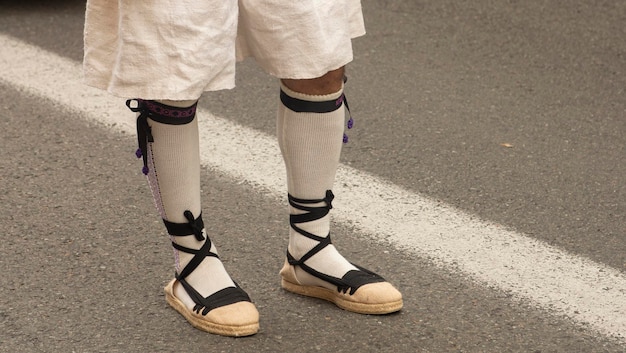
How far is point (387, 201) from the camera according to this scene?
3.68m

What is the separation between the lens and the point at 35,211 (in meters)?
3.56

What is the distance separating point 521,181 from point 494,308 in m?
0.96

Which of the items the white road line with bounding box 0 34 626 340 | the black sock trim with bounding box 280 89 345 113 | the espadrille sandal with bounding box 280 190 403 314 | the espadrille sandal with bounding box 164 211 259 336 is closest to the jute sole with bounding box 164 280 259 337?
the espadrille sandal with bounding box 164 211 259 336

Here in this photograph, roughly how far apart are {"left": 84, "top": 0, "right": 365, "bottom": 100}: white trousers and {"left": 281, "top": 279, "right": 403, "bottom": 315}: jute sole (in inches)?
24.1

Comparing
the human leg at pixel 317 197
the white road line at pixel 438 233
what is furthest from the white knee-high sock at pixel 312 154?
the white road line at pixel 438 233

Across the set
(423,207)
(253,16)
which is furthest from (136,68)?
(423,207)

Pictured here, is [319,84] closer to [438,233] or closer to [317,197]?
[317,197]

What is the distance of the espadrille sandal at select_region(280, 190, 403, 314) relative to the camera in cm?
293

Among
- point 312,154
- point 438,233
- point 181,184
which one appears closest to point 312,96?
point 312,154

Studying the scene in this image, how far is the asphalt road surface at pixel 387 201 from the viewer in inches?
114

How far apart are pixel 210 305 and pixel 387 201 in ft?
3.17

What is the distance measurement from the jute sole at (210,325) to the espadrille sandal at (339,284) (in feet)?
0.84

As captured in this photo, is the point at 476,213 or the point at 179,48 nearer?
the point at 179,48

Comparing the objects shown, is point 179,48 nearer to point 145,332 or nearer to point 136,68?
point 136,68
